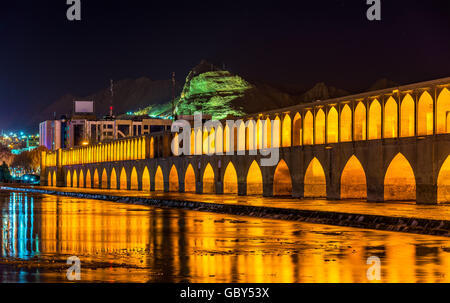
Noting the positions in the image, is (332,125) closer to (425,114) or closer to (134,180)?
(425,114)

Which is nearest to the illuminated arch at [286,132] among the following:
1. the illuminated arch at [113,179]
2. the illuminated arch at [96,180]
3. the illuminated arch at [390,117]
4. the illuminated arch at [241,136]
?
the illuminated arch at [241,136]

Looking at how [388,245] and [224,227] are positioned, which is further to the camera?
[224,227]

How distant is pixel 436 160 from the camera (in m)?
31.5

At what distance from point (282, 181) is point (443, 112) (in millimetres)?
14053

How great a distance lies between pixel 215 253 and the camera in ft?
40.4

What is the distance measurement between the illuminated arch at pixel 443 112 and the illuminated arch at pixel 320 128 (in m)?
8.99

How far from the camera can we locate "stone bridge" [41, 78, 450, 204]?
32156mm

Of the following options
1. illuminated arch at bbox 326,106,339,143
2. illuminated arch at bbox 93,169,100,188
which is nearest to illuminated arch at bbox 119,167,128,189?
illuminated arch at bbox 93,169,100,188

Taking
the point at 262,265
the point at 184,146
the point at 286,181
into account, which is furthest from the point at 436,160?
the point at 184,146

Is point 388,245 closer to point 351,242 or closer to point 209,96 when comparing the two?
point 351,242

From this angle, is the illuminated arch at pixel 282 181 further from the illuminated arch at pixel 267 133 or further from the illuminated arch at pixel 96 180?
the illuminated arch at pixel 96 180

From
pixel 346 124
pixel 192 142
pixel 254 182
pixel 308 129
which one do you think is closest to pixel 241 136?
pixel 254 182

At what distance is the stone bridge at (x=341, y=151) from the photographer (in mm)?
32156

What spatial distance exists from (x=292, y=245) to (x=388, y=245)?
1.84m
